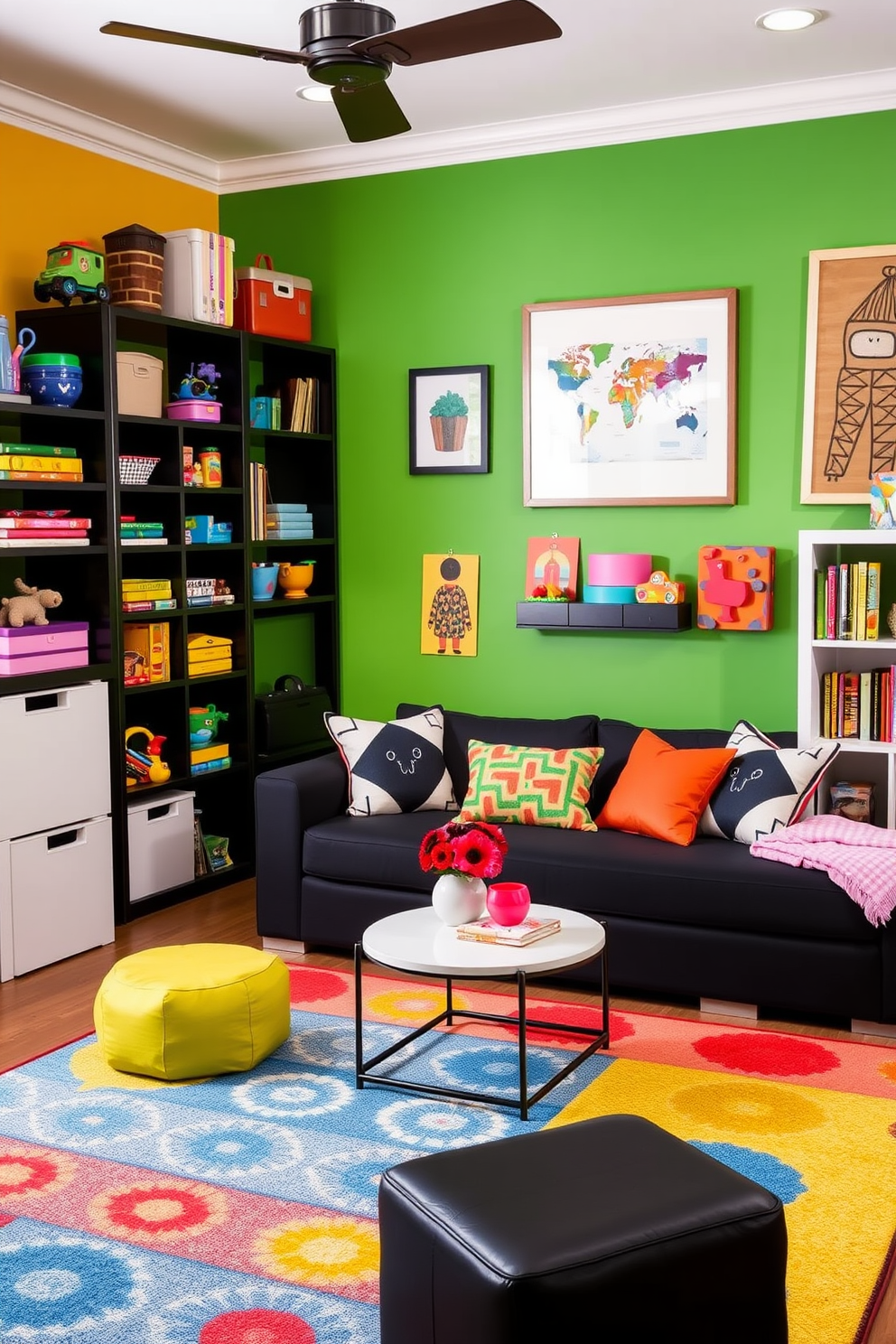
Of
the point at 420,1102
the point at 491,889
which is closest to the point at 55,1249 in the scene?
the point at 420,1102

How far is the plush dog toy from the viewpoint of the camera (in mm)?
4246

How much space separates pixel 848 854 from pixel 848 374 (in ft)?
5.80

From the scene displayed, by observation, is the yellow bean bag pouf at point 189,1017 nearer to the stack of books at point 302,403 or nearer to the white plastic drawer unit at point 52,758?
the white plastic drawer unit at point 52,758

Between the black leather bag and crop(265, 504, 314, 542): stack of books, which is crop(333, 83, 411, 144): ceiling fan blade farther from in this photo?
the black leather bag

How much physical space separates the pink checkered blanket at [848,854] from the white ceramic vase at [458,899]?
922mm

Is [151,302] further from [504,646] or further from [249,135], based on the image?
[504,646]

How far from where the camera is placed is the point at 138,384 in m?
4.75

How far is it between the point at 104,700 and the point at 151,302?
1.43m

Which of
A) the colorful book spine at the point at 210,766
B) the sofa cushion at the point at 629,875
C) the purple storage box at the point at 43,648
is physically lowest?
the sofa cushion at the point at 629,875

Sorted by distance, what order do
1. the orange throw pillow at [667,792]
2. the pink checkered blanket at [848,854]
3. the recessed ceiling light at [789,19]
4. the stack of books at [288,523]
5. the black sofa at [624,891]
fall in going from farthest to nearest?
the stack of books at [288,523]
the orange throw pillow at [667,792]
the recessed ceiling light at [789,19]
the black sofa at [624,891]
the pink checkered blanket at [848,854]

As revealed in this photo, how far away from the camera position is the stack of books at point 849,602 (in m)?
4.18

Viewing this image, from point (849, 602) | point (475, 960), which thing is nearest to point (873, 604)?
point (849, 602)

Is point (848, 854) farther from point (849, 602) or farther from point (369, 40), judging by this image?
point (369, 40)

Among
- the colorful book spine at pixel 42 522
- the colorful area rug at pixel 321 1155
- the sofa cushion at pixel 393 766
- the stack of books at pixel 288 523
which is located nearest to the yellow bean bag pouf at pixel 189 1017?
the colorful area rug at pixel 321 1155
